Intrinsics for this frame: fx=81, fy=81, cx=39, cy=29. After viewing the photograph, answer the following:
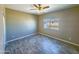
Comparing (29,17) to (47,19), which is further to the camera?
(29,17)

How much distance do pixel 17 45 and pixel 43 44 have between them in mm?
630

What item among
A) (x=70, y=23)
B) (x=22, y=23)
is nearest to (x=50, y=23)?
(x=22, y=23)

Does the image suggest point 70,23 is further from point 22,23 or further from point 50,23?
point 22,23

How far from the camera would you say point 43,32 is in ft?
6.08

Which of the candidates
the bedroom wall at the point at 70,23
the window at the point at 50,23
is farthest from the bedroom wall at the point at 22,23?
the bedroom wall at the point at 70,23

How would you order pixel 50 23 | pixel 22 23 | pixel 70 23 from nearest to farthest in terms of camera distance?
pixel 50 23, pixel 22 23, pixel 70 23

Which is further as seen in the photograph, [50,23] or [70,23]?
[70,23]

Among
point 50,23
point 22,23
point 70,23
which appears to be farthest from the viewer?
point 70,23

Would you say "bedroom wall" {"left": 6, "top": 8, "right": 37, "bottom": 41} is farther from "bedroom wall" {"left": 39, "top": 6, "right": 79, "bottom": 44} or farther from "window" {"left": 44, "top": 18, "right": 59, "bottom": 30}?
"bedroom wall" {"left": 39, "top": 6, "right": 79, "bottom": 44}

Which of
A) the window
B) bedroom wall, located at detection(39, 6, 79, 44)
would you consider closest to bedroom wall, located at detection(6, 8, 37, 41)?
the window

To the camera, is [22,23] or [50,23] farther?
[22,23]

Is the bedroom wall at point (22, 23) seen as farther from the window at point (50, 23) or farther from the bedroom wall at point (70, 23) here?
the bedroom wall at point (70, 23)
